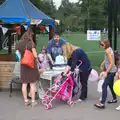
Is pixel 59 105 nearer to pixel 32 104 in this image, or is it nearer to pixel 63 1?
pixel 32 104

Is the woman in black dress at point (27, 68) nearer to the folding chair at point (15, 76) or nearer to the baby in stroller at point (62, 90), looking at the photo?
the baby in stroller at point (62, 90)

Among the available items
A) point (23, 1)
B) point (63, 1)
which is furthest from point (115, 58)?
point (63, 1)

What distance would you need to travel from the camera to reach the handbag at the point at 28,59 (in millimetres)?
6883

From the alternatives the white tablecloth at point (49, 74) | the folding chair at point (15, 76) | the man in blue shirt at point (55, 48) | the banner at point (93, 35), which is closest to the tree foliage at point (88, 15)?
the banner at point (93, 35)

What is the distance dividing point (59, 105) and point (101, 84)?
1.06m

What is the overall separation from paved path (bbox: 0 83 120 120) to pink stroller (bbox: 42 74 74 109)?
0.53ft

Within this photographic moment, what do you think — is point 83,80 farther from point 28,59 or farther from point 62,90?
point 28,59

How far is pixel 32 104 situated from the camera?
283 inches

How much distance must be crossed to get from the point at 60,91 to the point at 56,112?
1.62ft

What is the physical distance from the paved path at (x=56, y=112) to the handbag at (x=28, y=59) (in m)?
0.95

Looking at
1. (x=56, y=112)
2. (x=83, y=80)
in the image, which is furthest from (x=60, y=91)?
(x=83, y=80)

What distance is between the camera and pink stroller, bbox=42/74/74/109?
702cm

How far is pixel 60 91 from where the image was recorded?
7.04m

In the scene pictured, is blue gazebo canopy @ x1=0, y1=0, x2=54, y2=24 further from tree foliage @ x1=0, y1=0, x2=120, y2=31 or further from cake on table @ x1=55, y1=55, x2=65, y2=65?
tree foliage @ x1=0, y1=0, x2=120, y2=31
